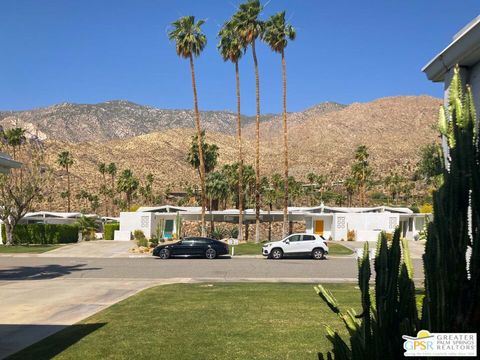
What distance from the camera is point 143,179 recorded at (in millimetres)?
119125

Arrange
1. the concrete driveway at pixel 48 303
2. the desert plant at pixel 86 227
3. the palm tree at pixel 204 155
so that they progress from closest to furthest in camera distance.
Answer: the concrete driveway at pixel 48 303, the desert plant at pixel 86 227, the palm tree at pixel 204 155

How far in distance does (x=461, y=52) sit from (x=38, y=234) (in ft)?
145

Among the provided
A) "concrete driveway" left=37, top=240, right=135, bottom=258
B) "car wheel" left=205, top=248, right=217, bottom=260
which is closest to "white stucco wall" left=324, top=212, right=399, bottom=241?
"concrete driveway" left=37, top=240, right=135, bottom=258

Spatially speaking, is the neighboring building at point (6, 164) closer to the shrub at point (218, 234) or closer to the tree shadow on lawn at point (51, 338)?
the tree shadow on lawn at point (51, 338)

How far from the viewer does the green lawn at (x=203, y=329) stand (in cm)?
918

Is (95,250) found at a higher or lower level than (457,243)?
lower

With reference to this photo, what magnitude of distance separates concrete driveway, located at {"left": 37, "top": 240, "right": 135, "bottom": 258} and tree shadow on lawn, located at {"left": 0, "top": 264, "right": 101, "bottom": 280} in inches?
301

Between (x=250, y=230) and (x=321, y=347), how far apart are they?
5120cm

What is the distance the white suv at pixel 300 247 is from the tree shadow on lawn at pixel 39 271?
35.5 feet

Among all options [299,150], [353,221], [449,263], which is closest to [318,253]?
[353,221]

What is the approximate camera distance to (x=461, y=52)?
608 centimetres

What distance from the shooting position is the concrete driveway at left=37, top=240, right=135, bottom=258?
3612cm

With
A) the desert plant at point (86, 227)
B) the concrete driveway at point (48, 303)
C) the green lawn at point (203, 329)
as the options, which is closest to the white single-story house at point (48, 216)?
the desert plant at point (86, 227)

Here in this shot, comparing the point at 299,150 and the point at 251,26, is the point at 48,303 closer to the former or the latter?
the point at 251,26
